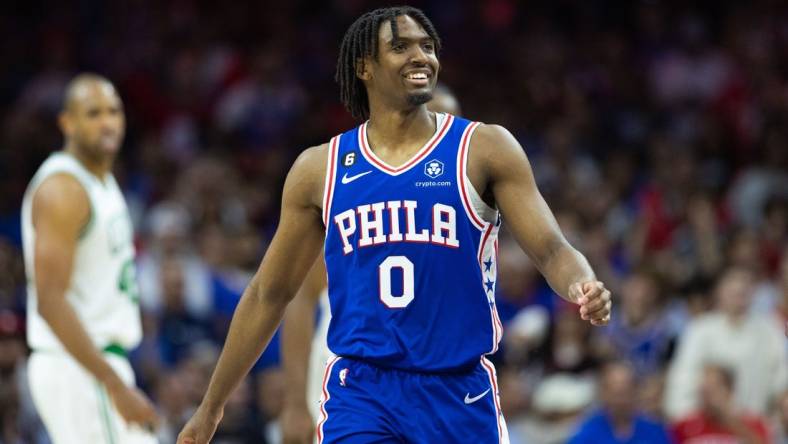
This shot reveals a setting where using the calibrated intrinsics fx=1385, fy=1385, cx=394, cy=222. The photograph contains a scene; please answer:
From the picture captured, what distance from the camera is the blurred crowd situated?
1032 centimetres

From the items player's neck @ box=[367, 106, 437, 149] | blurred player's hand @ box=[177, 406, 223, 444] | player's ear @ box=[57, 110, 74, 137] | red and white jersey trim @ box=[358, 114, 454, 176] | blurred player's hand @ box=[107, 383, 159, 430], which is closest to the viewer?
red and white jersey trim @ box=[358, 114, 454, 176]

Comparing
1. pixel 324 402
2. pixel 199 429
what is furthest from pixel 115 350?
pixel 324 402

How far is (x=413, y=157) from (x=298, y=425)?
2111 millimetres

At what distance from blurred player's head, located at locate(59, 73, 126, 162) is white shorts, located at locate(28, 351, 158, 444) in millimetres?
1126

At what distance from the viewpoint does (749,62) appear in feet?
46.8

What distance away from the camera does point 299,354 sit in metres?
6.91

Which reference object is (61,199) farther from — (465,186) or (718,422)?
(718,422)

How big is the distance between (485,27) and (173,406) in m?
7.16

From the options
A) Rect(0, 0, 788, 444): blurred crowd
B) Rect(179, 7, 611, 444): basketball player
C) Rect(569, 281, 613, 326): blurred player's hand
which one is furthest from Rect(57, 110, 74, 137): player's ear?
Rect(569, 281, 613, 326): blurred player's hand

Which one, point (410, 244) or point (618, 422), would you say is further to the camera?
point (618, 422)

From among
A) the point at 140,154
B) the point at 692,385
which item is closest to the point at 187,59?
the point at 140,154

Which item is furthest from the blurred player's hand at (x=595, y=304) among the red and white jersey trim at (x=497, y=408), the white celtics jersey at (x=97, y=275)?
the white celtics jersey at (x=97, y=275)

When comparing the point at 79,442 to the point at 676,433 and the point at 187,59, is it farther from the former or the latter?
the point at 187,59

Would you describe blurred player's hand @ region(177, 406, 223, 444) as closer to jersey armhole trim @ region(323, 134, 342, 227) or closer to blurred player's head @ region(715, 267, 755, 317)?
jersey armhole trim @ region(323, 134, 342, 227)
